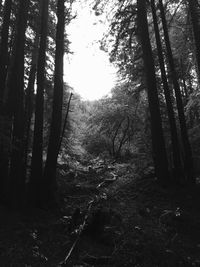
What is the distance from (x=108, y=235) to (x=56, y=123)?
4.57 metres

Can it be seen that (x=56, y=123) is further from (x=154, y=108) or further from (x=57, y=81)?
(x=154, y=108)

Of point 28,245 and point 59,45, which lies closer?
point 28,245

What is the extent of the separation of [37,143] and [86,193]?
3562 millimetres

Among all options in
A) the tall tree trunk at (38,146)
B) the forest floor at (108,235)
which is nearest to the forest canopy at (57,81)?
the tall tree trunk at (38,146)

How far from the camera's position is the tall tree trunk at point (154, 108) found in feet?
40.8

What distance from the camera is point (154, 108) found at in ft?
43.0

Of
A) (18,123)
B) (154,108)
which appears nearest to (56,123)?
(18,123)

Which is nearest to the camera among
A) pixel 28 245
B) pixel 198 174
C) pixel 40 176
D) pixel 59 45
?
pixel 28 245

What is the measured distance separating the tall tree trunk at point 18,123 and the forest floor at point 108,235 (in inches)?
27.8

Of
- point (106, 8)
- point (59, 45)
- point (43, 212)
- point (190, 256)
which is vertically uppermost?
point (106, 8)

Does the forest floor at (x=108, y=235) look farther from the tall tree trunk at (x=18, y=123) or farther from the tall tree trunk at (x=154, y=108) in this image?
the tall tree trunk at (x=154, y=108)

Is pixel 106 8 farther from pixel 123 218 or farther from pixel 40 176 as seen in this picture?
pixel 123 218

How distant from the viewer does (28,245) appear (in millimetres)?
6258

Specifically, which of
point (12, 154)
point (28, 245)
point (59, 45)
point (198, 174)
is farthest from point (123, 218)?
point (198, 174)
